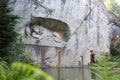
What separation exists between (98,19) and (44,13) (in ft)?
16.6

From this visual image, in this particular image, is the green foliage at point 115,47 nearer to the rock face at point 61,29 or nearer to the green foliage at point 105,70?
the rock face at point 61,29

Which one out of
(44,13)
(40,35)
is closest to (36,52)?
(40,35)

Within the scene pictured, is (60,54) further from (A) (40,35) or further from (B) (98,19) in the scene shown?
(B) (98,19)

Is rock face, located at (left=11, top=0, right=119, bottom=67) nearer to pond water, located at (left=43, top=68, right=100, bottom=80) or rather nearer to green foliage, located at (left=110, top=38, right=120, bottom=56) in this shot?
green foliage, located at (left=110, top=38, right=120, bottom=56)

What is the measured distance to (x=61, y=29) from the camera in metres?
15.1

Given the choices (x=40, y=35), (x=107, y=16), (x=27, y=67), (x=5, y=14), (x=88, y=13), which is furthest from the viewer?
(x=107, y=16)

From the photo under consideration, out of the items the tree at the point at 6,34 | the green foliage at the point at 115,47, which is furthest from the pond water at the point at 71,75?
the green foliage at the point at 115,47

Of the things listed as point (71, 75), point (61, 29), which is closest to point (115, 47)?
point (61, 29)

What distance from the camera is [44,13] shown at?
1378cm

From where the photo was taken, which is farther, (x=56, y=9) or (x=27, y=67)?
(x=56, y=9)

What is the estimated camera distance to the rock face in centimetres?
1349

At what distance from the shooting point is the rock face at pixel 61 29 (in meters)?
13.5

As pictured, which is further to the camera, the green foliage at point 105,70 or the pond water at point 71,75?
the pond water at point 71,75

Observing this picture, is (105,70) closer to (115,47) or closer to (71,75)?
Answer: (71,75)
